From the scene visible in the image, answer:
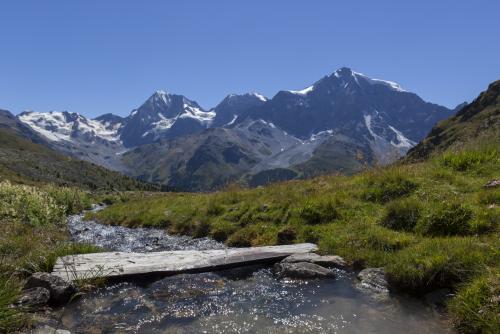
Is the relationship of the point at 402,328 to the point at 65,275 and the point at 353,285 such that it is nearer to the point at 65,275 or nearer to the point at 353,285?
the point at 353,285

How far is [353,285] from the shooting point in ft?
34.6

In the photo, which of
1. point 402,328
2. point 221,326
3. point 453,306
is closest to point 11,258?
point 221,326

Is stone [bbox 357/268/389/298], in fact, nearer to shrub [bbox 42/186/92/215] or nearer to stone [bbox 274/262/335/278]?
stone [bbox 274/262/335/278]

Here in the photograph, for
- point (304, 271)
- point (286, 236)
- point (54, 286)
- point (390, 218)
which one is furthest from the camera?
point (286, 236)

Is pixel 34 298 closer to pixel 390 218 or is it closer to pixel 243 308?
pixel 243 308

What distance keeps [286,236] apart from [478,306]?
8282mm

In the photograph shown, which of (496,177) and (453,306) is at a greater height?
(496,177)

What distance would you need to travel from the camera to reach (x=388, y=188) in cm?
1656

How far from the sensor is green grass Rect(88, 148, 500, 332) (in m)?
10.0

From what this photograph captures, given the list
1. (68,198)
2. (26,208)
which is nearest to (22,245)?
(26,208)

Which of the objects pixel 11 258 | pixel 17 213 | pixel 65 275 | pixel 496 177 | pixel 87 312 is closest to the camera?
pixel 87 312

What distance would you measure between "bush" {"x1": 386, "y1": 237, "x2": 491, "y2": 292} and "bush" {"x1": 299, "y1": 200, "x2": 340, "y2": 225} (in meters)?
5.20

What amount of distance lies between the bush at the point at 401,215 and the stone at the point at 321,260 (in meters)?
2.50

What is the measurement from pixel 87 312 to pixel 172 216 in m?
15.5
